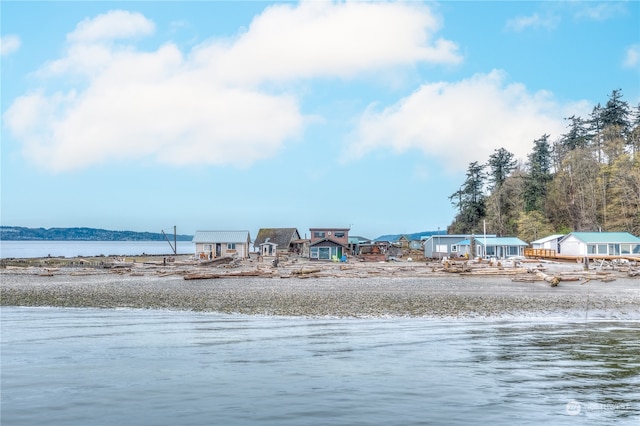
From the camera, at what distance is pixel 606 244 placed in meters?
64.6

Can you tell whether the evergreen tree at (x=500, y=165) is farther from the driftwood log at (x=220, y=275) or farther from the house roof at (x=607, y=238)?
the driftwood log at (x=220, y=275)

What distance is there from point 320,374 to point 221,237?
68948 millimetres

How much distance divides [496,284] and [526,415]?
28296mm

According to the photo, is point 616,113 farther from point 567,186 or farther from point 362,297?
point 362,297

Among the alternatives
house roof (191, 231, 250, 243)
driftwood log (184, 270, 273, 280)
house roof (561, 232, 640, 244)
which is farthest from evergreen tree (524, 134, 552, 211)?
driftwood log (184, 270, 273, 280)

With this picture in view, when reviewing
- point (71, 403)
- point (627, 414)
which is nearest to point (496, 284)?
point (627, 414)

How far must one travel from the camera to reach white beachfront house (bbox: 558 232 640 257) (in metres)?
63.9

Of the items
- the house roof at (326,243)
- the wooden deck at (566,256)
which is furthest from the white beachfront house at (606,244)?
the house roof at (326,243)

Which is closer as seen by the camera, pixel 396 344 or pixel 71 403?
pixel 71 403

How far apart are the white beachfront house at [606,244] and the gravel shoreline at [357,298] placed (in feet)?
96.4

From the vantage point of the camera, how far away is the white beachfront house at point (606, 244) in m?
63.9

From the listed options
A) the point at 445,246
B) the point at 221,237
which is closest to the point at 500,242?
the point at 445,246

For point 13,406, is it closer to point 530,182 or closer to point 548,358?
point 548,358

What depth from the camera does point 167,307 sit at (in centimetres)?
2384
